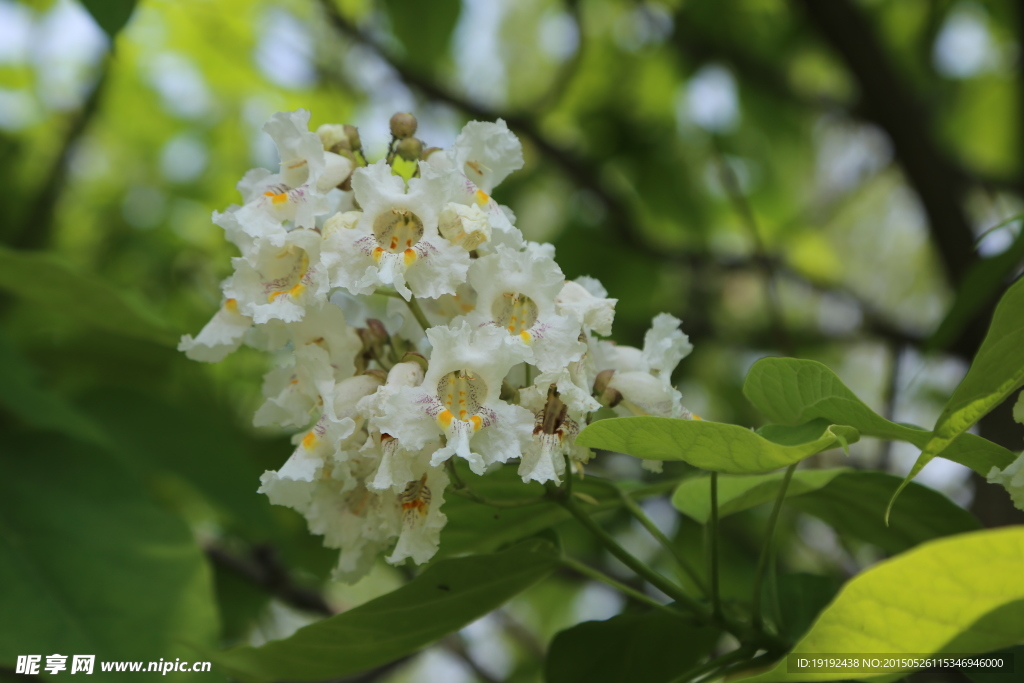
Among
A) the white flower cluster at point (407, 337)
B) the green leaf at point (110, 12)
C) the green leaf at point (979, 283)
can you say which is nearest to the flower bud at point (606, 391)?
the white flower cluster at point (407, 337)

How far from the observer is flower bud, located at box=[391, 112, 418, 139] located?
977 mm

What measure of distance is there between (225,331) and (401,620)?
39 cm

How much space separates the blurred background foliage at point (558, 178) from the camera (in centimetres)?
199

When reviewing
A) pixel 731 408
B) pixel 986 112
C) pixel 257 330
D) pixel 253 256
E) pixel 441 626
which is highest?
pixel 986 112

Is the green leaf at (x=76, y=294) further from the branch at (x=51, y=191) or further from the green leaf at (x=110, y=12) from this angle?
the branch at (x=51, y=191)

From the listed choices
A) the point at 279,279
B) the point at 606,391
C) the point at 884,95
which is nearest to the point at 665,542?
the point at 606,391

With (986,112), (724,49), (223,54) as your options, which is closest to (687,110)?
(724,49)

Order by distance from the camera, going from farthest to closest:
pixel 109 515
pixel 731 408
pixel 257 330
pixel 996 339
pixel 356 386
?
pixel 731 408 < pixel 109 515 < pixel 257 330 < pixel 356 386 < pixel 996 339

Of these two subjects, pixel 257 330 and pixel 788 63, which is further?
pixel 788 63

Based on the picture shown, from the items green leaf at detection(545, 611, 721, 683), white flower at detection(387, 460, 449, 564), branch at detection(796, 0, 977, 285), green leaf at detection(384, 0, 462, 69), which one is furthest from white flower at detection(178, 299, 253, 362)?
branch at detection(796, 0, 977, 285)

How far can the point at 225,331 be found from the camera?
0.98 metres

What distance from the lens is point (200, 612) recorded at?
1184 mm

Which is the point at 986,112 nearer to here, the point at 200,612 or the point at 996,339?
the point at 996,339

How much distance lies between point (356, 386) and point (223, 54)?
2.22 metres
